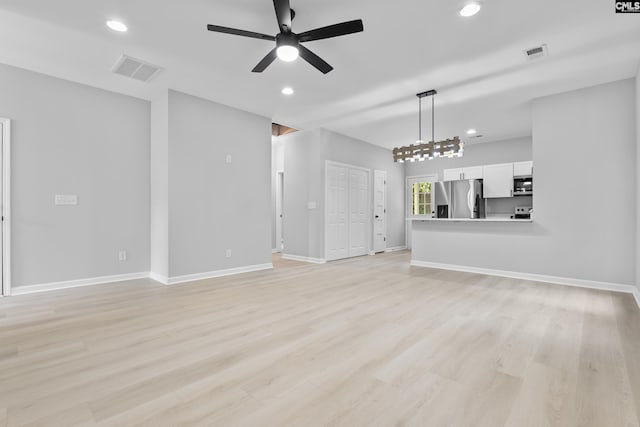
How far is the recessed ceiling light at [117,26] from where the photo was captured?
2.92 meters

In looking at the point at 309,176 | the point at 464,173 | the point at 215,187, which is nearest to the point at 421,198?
the point at 464,173

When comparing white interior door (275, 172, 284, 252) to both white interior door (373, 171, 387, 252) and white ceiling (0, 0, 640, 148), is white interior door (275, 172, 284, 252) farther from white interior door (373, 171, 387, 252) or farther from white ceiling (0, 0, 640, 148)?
white ceiling (0, 0, 640, 148)

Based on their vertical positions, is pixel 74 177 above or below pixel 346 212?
above

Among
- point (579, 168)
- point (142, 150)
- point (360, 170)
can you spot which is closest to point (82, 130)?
point (142, 150)

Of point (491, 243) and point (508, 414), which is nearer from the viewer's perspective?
point (508, 414)

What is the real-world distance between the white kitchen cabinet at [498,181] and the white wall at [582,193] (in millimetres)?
2247

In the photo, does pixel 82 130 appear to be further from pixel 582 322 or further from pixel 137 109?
pixel 582 322

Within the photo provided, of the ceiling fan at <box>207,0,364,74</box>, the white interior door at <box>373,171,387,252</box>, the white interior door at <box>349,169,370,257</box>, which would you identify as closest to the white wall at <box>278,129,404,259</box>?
the white interior door at <box>349,169,370,257</box>

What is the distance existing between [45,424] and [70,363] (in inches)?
28.4

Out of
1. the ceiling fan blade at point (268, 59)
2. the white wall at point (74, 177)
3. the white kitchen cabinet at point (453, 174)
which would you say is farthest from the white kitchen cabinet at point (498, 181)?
the white wall at point (74, 177)

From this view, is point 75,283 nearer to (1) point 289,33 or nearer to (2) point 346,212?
(1) point 289,33

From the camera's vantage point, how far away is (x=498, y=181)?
7.01 metres

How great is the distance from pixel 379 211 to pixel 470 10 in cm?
568

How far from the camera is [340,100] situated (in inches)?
195
